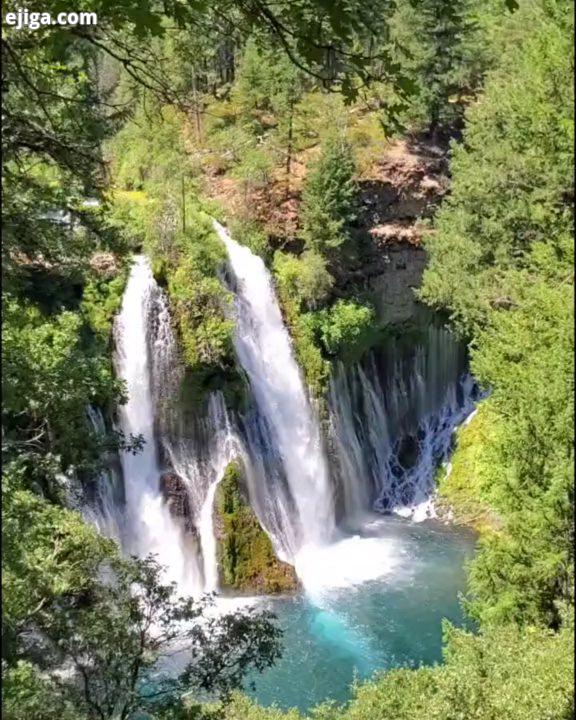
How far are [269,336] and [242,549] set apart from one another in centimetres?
658

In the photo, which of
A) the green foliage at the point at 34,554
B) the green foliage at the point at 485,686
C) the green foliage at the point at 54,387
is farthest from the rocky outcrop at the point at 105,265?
the green foliage at the point at 485,686

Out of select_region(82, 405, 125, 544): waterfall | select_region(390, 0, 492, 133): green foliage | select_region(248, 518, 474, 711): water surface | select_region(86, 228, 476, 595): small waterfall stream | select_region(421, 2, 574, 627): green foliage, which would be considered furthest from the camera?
select_region(390, 0, 492, 133): green foliage

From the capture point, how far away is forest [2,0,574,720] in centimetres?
480

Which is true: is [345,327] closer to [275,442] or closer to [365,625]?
[275,442]

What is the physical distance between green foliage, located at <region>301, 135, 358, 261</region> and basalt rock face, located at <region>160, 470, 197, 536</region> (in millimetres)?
8827

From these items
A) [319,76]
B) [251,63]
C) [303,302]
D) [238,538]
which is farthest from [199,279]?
[319,76]

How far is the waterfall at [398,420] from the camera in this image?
21.5m

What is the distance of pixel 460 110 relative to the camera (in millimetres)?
27359

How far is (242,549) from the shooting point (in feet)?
56.2

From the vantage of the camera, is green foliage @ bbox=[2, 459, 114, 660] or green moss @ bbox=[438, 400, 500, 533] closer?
green foliage @ bbox=[2, 459, 114, 660]

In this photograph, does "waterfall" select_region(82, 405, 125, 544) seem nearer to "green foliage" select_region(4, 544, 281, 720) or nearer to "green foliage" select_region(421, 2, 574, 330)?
"green foliage" select_region(4, 544, 281, 720)

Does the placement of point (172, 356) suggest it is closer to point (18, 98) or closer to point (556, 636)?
point (556, 636)

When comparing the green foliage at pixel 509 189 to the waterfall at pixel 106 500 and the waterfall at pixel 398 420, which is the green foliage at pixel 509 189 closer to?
the waterfall at pixel 398 420

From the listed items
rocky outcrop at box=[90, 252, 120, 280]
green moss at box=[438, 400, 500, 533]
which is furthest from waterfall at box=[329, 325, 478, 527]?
rocky outcrop at box=[90, 252, 120, 280]
